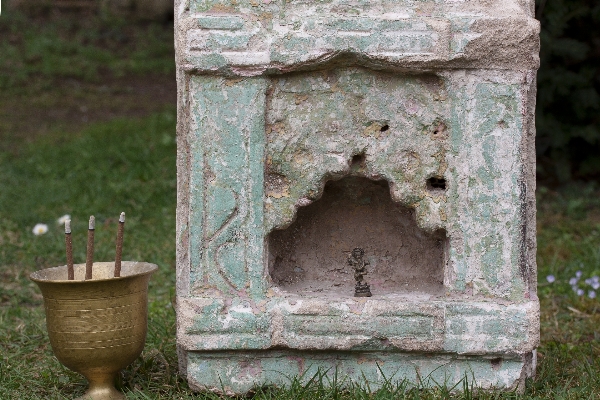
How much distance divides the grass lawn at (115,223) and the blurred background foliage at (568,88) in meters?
0.26

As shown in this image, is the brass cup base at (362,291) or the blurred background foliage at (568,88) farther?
the blurred background foliage at (568,88)

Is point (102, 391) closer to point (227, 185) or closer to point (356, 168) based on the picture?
point (227, 185)

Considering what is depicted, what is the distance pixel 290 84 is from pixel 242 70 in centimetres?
16

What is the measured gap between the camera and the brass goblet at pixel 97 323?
8.48ft

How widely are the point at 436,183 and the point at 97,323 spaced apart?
1.11 metres

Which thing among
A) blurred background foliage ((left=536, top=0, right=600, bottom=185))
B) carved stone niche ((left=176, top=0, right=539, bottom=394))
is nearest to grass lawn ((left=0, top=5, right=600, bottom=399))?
carved stone niche ((left=176, top=0, right=539, bottom=394))

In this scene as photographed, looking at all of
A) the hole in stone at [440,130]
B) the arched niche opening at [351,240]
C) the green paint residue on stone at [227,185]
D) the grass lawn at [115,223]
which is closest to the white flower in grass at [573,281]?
the grass lawn at [115,223]

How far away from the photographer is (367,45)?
2539mm

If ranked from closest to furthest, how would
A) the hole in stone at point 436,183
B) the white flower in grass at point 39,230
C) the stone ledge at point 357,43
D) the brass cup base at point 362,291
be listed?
the stone ledge at point 357,43, the hole in stone at point 436,183, the brass cup base at point 362,291, the white flower in grass at point 39,230

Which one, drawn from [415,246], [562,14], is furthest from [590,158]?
[415,246]

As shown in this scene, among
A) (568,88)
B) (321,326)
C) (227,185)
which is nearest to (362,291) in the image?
(321,326)

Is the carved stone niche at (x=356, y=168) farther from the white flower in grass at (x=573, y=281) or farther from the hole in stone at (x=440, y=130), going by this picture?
the white flower in grass at (x=573, y=281)

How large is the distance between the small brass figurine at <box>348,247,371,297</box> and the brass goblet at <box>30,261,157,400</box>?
2.21ft

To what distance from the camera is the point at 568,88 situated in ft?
18.0
